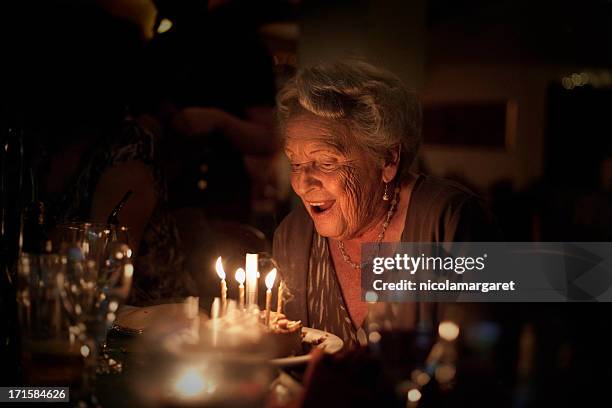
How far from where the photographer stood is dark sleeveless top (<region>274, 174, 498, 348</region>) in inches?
90.2

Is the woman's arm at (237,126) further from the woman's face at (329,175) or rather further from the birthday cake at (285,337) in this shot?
the birthday cake at (285,337)

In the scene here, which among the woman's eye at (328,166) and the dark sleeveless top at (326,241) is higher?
the woman's eye at (328,166)

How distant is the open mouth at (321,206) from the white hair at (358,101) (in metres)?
0.23

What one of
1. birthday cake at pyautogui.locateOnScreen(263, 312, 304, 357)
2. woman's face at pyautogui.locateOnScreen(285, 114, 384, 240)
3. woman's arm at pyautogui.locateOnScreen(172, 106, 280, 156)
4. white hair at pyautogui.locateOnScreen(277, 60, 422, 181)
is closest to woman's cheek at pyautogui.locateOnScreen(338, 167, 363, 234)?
woman's face at pyautogui.locateOnScreen(285, 114, 384, 240)

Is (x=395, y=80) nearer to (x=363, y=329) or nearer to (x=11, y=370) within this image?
(x=363, y=329)

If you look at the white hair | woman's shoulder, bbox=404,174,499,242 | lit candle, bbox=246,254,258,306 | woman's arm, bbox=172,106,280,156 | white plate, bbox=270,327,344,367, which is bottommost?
white plate, bbox=270,327,344,367

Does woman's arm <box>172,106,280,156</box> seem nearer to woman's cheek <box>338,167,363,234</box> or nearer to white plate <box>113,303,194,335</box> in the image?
woman's cheek <box>338,167,363,234</box>

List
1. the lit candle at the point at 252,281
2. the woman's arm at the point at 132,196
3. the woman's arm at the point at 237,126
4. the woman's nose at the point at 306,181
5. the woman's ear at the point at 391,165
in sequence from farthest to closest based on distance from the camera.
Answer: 1. the woman's arm at the point at 237,126
2. the woman's arm at the point at 132,196
3. the woman's ear at the point at 391,165
4. the woman's nose at the point at 306,181
5. the lit candle at the point at 252,281

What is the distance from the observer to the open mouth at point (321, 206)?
232 centimetres

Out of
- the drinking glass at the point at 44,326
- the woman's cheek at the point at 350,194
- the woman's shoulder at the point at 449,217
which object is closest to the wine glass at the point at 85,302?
the drinking glass at the point at 44,326

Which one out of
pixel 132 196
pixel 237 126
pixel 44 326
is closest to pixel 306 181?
pixel 132 196

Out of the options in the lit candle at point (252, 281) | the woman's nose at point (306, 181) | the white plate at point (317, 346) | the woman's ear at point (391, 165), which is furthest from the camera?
the woman's ear at point (391, 165)

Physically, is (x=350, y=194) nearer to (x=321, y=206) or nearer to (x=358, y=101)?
(x=321, y=206)

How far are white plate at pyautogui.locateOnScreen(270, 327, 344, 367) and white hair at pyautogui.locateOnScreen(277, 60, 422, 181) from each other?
0.71 m
